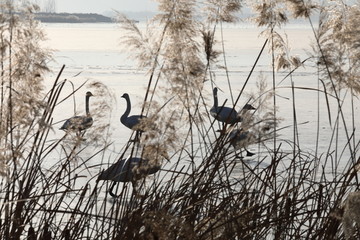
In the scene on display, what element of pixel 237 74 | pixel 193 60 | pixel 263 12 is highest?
pixel 263 12

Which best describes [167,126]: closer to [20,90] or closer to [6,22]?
[20,90]

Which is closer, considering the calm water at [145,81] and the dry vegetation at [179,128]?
the dry vegetation at [179,128]

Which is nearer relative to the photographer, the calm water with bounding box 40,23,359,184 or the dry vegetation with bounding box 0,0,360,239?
the dry vegetation with bounding box 0,0,360,239

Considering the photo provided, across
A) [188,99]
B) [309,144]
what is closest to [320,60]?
[188,99]

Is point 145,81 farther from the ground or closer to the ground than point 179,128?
closer to the ground

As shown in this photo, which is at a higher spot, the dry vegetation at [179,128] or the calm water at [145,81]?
the dry vegetation at [179,128]

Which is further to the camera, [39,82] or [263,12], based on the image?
[263,12]

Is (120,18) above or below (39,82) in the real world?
above

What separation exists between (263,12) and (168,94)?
519 mm

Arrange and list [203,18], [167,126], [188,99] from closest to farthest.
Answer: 1. [167,126]
2. [188,99]
3. [203,18]

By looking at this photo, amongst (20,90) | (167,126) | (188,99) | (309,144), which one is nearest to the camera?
(167,126)

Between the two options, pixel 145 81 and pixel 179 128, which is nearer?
pixel 179 128

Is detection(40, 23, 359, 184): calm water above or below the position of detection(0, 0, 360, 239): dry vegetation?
below

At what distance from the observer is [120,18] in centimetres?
233
